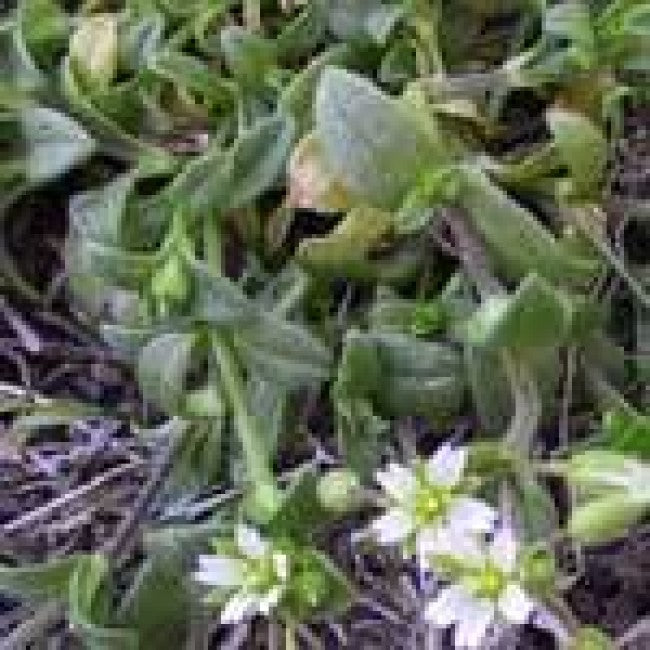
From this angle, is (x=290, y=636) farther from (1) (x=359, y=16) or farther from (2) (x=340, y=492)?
(1) (x=359, y=16)

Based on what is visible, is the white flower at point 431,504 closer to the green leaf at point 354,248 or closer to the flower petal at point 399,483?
the flower petal at point 399,483

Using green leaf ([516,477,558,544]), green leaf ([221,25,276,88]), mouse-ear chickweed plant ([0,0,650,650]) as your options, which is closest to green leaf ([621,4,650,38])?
mouse-ear chickweed plant ([0,0,650,650])

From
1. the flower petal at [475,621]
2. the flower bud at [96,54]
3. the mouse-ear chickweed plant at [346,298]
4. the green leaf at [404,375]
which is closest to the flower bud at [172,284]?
the mouse-ear chickweed plant at [346,298]

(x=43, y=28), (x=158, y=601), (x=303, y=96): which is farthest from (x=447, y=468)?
(x=43, y=28)

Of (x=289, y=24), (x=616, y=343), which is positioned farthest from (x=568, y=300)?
(x=289, y=24)

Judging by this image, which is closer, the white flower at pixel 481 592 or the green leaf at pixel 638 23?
the white flower at pixel 481 592

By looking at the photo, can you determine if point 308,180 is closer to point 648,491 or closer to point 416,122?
point 416,122
